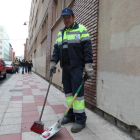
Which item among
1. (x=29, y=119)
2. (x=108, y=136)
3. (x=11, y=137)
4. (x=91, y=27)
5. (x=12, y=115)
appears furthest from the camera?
(x=91, y=27)

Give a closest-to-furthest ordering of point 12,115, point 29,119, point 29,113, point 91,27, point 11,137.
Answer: point 11,137, point 29,119, point 12,115, point 29,113, point 91,27

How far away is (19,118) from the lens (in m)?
3.25

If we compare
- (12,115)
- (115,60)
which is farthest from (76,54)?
(12,115)

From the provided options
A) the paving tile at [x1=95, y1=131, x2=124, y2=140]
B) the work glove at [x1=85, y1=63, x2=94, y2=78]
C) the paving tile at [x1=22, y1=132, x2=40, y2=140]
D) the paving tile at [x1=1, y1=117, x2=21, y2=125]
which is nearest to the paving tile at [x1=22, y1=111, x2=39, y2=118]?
the paving tile at [x1=1, y1=117, x2=21, y2=125]

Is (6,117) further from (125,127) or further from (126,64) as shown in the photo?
(126,64)

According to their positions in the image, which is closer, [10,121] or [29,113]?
[10,121]

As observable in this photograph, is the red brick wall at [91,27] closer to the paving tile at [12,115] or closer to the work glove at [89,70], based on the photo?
the work glove at [89,70]

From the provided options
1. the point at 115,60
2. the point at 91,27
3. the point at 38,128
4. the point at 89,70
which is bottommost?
the point at 38,128

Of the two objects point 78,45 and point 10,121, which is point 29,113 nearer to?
point 10,121

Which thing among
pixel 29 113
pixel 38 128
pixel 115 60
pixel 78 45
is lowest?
pixel 29 113

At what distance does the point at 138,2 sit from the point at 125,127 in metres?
2.15

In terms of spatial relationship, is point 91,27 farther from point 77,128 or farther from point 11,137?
point 11,137

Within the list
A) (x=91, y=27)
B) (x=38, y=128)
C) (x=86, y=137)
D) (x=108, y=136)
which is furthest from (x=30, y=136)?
(x=91, y=27)

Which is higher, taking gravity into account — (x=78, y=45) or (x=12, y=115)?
(x=78, y=45)
